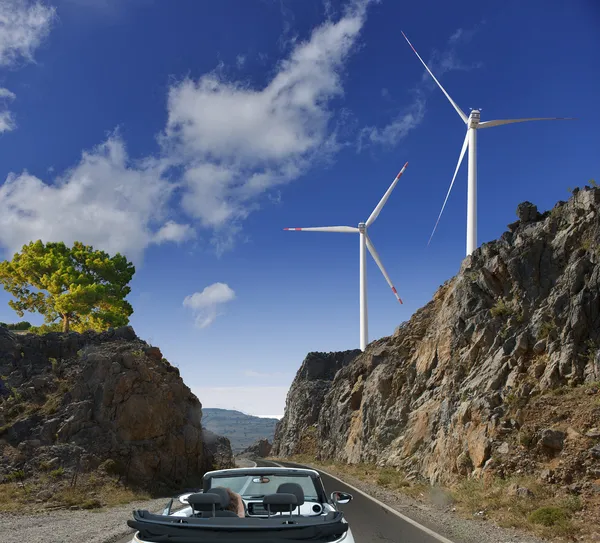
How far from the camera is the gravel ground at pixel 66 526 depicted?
36.0 feet

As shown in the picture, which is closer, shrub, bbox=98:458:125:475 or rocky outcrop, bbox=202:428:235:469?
shrub, bbox=98:458:125:475

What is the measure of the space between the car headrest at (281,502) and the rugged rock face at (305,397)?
79.8m

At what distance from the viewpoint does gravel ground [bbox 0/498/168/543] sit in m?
11.0

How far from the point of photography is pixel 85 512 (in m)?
17.0

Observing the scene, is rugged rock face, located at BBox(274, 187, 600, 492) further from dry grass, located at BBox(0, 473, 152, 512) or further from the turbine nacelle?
dry grass, located at BBox(0, 473, 152, 512)

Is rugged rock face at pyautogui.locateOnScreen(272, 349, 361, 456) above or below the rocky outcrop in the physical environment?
above

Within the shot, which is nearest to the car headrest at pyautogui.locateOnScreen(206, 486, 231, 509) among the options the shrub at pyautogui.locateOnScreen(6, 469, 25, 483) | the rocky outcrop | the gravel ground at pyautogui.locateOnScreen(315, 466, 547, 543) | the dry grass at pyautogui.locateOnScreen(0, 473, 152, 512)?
the gravel ground at pyautogui.locateOnScreen(315, 466, 547, 543)

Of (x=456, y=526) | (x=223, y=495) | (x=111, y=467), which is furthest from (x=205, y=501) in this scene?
(x=111, y=467)

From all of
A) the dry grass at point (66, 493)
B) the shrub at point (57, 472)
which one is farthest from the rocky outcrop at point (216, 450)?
the shrub at point (57, 472)

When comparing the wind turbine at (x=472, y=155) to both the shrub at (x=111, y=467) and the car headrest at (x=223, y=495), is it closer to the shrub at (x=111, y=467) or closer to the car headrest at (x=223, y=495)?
the shrub at (x=111, y=467)

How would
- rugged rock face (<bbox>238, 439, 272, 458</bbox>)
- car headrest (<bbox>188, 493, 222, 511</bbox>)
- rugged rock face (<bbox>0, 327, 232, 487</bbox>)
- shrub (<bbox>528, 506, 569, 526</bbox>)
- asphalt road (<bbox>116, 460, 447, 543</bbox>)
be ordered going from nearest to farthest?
car headrest (<bbox>188, 493, 222, 511</bbox>), asphalt road (<bbox>116, 460, 447, 543</bbox>), shrub (<bbox>528, 506, 569, 526</bbox>), rugged rock face (<bbox>0, 327, 232, 487</bbox>), rugged rock face (<bbox>238, 439, 272, 458</bbox>)

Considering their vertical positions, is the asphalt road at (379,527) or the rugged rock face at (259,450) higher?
the rugged rock face at (259,450)

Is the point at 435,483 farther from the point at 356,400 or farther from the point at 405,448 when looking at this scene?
the point at 356,400

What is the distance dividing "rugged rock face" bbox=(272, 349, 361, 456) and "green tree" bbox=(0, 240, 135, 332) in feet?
143
